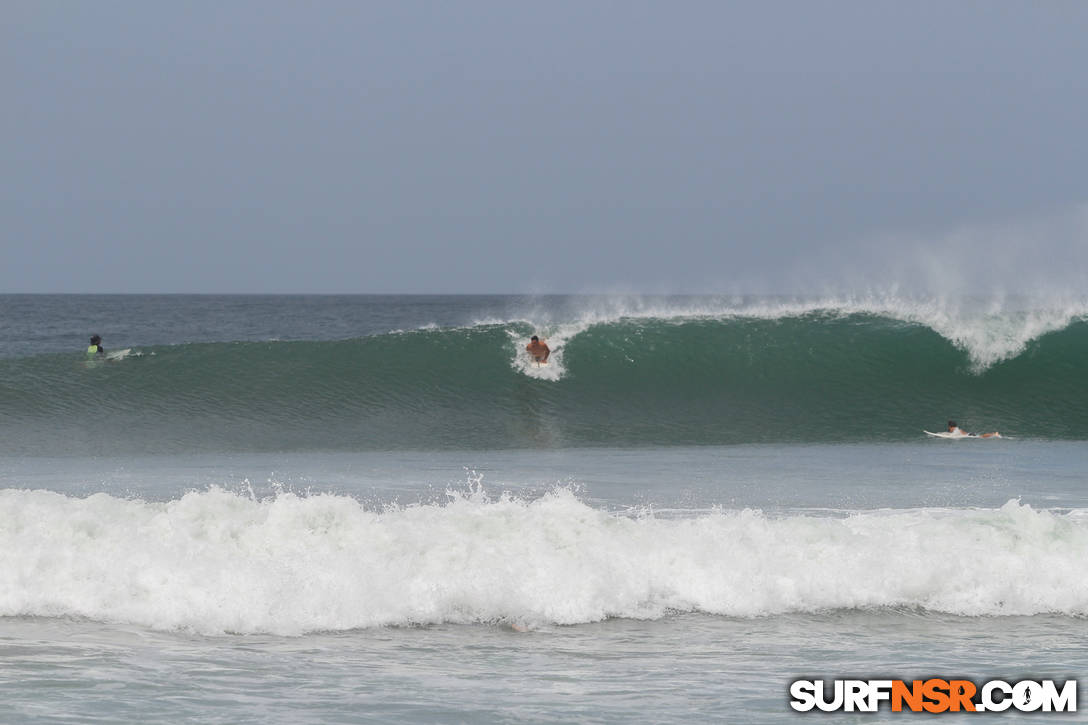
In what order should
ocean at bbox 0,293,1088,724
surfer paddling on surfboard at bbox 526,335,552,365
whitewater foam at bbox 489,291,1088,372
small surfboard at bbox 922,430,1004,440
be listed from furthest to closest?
whitewater foam at bbox 489,291,1088,372
surfer paddling on surfboard at bbox 526,335,552,365
small surfboard at bbox 922,430,1004,440
ocean at bbox 0,293,1088,724

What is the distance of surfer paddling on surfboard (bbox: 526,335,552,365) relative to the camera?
1862 centimetres

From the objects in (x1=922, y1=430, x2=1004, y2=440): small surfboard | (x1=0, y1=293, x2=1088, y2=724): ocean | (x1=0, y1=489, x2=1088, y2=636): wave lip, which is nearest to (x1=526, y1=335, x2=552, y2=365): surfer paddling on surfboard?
(x1=0, y1=293, x2=1088, y2=724): ocean

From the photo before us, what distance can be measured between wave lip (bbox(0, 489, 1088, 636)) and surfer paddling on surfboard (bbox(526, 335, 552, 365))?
11.5m

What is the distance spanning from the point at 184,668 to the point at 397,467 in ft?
21.7

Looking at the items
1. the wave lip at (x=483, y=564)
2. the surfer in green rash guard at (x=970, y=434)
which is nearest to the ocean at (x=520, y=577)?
the wave lip at (x=483, y=564)

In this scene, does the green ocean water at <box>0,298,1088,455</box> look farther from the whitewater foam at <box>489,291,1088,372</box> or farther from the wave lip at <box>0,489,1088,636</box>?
the wave lip at <box>0,489,1088,636</box>

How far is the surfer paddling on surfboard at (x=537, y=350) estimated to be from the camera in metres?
18.6

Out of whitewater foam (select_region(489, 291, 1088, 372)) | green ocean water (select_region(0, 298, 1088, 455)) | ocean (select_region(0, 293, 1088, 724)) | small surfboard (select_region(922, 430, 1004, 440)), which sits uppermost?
whitewater foam (select_region(489, 291, 1088, 372))

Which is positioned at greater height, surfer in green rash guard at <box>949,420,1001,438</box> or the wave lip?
surfer in green rash guard at <box>949,420,1001,438</box>

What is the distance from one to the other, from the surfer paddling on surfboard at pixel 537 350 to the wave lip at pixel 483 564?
11463 mm

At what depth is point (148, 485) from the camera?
10125 millimetres

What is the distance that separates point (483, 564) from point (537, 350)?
12469 millimetres

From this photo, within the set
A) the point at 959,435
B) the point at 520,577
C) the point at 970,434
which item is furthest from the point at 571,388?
the point at 520,577

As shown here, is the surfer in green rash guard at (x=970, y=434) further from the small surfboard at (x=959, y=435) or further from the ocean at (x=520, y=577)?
the ocean at (x=520, y=577)
